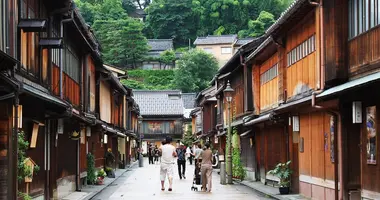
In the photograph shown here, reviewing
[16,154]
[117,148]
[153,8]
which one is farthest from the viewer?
[153,8]

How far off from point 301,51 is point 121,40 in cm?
8657

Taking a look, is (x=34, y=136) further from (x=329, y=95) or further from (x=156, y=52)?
(x=156, y=52)

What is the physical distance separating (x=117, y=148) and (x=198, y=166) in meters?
25.1

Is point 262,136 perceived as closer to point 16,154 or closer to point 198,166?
point 198,166

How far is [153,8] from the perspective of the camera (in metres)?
123

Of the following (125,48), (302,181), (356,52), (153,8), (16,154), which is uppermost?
(153,8)

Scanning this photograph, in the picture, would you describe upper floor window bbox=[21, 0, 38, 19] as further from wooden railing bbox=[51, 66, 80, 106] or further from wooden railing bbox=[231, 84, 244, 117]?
wooden railing bbox=[231, 84, 244, 117]

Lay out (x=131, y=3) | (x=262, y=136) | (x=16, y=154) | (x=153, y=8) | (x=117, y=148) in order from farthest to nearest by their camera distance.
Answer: (x=131, y=3) → (x=153, y=8) → (x=117, y=148) → (x=262, y=136) → (x=16, y=154)

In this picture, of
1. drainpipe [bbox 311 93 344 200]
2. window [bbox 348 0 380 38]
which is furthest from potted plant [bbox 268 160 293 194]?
window [bbox 348 0 380 38]

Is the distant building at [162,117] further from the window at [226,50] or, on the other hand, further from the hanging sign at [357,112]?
the hanging sign at [357,112]

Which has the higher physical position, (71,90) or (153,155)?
(71,90)

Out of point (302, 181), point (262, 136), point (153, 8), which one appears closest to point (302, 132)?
point (302, 181)

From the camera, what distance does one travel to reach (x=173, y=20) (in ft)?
408

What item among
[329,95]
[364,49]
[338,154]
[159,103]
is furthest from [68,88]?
[159,103]
